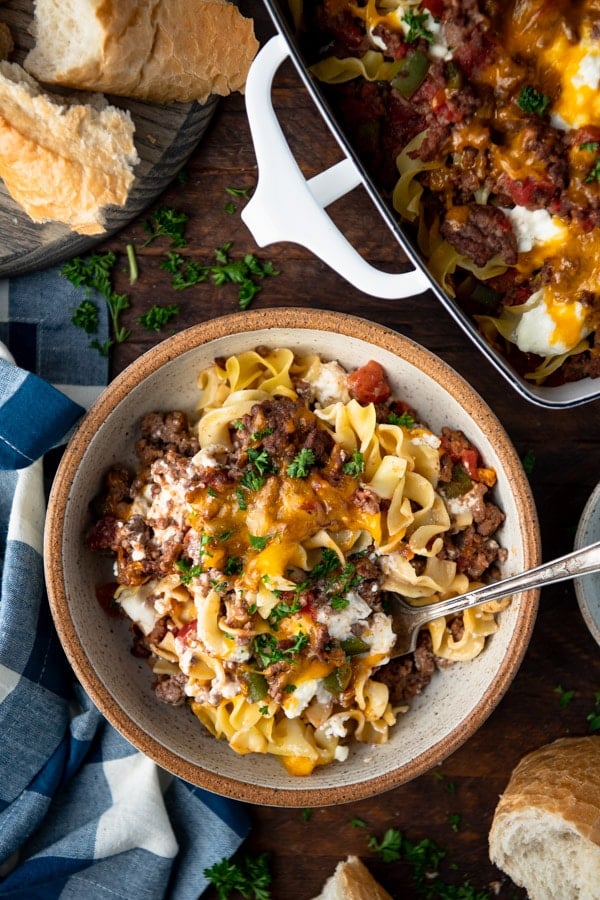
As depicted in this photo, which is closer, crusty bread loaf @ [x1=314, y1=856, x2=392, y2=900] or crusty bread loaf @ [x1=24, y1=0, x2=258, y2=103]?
crusty bread loaf @ [x1=24, y1=0, x2=258, y2=103]

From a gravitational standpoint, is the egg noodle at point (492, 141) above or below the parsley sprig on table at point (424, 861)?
above

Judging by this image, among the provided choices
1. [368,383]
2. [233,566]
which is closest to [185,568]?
[233,566]

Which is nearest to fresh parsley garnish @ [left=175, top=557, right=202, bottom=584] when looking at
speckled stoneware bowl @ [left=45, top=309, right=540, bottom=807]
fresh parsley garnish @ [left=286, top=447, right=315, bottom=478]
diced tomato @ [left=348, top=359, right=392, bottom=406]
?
speckled stoneware bowl @ [left=45, top=309, right=540, bottom=807]

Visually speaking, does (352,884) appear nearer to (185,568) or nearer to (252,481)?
(185,568)

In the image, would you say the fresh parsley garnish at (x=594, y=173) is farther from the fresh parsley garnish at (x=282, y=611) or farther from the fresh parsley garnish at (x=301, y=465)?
the fresh parsley garnish at (x=282, y=611)

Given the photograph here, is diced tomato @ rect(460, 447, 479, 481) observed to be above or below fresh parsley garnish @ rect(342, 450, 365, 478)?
below

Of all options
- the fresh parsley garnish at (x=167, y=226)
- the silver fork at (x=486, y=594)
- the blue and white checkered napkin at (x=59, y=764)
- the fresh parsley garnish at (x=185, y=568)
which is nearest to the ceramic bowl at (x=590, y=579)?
the silver fork at (x=486, y=594)

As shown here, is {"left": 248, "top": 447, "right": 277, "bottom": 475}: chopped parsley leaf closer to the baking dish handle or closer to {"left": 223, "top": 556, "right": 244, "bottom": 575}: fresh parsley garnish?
{"left": 223, "top": 556, "right": 244, "bottom": 575}: fresh parsley garnish
